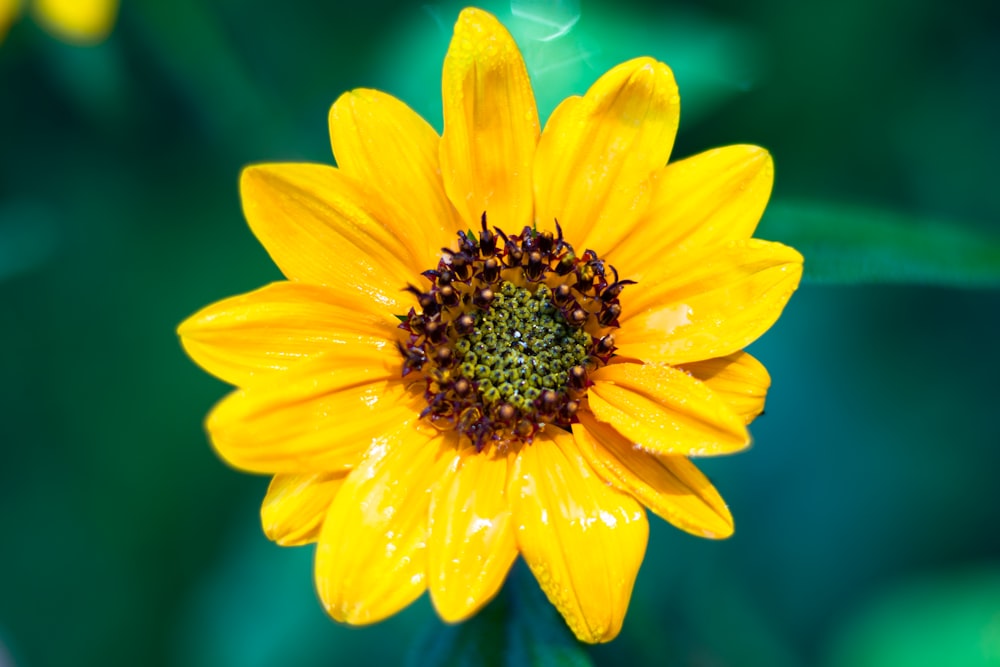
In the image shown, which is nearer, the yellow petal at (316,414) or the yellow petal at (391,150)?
the yellow petal at (316,414)

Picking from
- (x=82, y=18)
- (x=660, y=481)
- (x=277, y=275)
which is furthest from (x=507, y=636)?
(x=82, y=18)

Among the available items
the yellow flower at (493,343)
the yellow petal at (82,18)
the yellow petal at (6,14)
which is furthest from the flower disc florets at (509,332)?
the yellow petal at (6,14)

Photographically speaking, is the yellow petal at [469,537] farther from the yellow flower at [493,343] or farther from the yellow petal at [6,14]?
the yellow petal at [6,14]

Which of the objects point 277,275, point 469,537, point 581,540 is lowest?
point 581,540

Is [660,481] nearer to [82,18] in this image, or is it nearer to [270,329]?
[270,329]

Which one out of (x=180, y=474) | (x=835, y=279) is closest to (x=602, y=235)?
(x=835, y=279)

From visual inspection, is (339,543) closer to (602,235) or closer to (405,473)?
(405,473)
